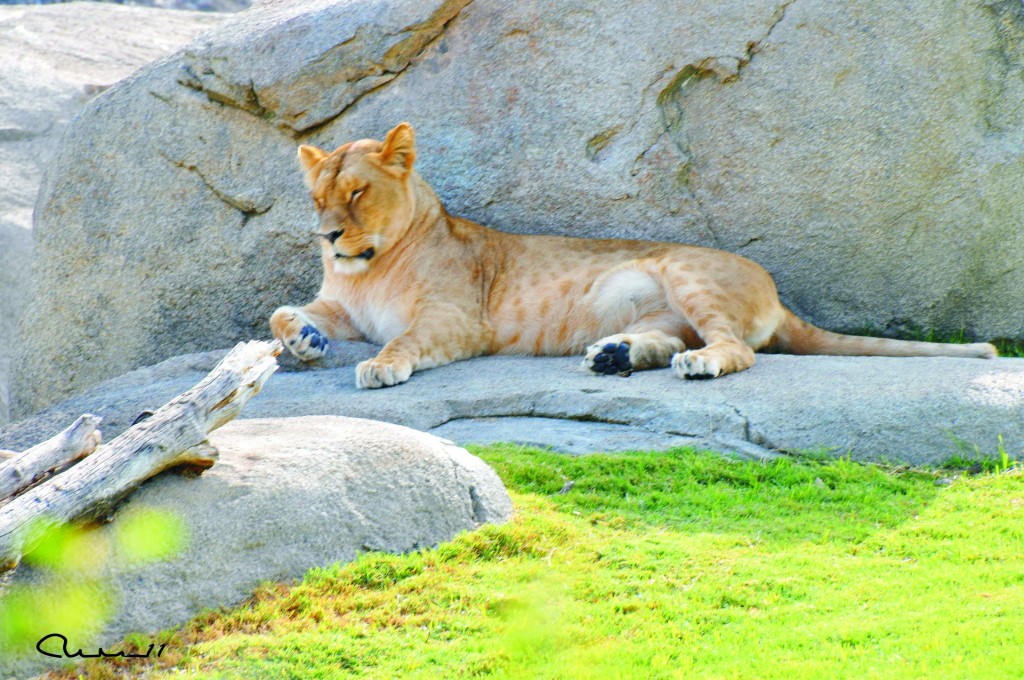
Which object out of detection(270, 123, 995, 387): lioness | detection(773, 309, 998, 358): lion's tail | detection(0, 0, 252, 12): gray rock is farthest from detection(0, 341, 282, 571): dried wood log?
detection(0, 0, 252, 12): gray rock

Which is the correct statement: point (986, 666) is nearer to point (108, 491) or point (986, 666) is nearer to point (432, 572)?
point (432, 572)

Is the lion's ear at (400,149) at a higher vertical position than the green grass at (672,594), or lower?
higher

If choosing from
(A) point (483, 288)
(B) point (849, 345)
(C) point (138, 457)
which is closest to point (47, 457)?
(C) point (138, 457)

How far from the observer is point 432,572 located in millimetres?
4395

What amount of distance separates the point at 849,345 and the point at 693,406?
5.55 feet

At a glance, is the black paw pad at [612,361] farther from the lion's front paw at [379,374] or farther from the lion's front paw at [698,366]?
A: the lion's front paw at [379,374]

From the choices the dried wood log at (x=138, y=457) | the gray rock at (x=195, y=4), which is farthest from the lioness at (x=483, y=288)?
the gray rock at (x=195, y=4)

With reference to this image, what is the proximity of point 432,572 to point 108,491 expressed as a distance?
116 centimetres

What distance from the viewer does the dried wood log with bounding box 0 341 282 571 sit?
3.68 meters

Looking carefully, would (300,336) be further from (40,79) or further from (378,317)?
(40,79)

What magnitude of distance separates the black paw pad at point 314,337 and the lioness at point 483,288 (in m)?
0.01

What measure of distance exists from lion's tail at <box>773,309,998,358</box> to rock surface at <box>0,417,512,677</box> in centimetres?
318

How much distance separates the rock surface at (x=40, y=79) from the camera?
1316 cm

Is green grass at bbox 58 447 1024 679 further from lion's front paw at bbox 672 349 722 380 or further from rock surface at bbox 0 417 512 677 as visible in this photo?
lion's front paw at bbox 672 349 722 380
